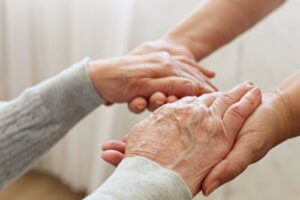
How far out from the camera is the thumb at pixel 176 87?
1.16 metres

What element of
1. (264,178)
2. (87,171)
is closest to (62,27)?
(87,171)

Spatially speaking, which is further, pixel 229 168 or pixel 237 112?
pixel 237 112

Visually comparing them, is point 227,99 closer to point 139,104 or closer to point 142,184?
point 139,104

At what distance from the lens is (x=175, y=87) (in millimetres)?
1160

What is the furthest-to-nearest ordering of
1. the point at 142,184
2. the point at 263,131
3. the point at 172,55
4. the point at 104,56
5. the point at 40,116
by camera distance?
the point at 104,56 < the point at 172,55 < the point at 40,116 < the point at 263,131 < the point at 142,184

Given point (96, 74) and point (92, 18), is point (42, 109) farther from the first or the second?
point (92, 18)

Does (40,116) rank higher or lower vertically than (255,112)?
lower

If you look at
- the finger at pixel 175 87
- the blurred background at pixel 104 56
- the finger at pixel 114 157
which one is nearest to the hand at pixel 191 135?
the finger at pixel 114 157

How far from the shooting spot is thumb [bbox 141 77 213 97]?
116 cm

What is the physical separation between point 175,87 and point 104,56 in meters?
0.74

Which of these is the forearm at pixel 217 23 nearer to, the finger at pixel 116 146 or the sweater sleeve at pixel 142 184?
the finger at pixel 116 146

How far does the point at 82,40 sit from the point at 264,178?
0.85 metres

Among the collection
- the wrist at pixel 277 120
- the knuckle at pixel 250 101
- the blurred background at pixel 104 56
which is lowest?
the blurred background at pixel 104 56

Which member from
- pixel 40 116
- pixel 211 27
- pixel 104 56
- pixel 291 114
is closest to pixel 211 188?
pixel 291 114
